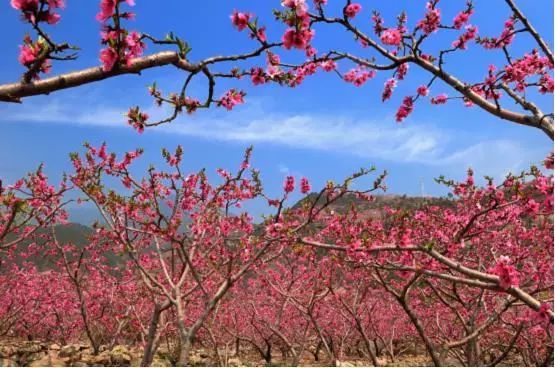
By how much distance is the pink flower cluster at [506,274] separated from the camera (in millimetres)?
4465

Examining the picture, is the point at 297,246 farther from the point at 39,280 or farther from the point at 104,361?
the point at 39,280

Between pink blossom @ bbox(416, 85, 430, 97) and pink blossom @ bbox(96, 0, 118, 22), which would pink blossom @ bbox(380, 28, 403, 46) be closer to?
pink blossom @ bbox(416, 85, 430, 97)

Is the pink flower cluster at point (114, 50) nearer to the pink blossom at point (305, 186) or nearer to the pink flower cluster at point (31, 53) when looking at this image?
the pink flower cluster at point (31, 53)

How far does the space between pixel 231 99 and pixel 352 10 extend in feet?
6.11

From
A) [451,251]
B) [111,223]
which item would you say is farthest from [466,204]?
[111,223]

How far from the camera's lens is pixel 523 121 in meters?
5.25

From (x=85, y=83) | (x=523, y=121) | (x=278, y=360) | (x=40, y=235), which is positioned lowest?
(x=278, y=360)

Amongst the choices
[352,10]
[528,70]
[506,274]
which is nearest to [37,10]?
[352,10]

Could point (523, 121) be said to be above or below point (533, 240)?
above

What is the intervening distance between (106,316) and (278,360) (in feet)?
28.7

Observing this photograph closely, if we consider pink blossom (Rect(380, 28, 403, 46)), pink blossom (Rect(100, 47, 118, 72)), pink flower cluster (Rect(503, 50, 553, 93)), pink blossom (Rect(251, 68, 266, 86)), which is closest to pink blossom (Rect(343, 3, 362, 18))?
pink blossom (Rect(380, 28, 403, 46))

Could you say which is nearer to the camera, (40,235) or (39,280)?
(40,235)

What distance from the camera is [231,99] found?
5.02 meters

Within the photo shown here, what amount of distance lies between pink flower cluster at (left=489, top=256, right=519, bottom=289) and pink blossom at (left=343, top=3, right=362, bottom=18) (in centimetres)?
320
